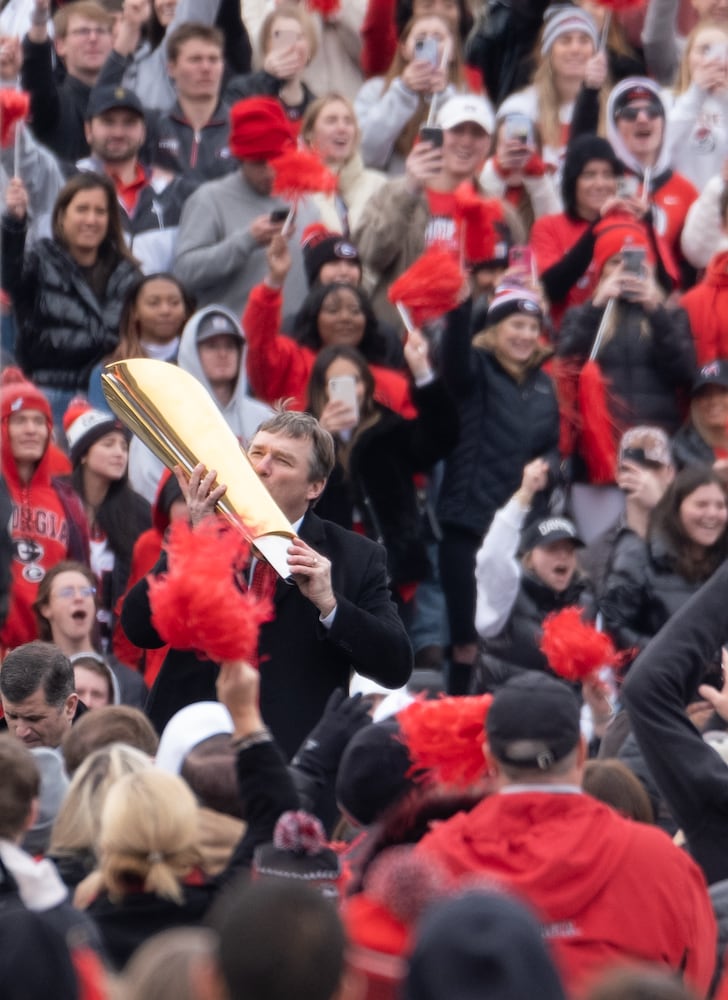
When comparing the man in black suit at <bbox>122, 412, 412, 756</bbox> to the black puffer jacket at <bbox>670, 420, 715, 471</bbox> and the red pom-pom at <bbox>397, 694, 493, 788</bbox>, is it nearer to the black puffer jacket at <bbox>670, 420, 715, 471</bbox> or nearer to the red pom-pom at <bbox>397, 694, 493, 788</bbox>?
the red pom-pom at <bbox>397, 694, 493, 788</bbox>

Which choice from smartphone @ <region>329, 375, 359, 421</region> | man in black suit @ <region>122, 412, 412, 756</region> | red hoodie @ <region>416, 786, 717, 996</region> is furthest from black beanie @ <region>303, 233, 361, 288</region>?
red hoodie @ <region>416, 786, 717, 996</region>

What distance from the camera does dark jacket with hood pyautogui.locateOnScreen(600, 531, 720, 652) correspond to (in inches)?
312

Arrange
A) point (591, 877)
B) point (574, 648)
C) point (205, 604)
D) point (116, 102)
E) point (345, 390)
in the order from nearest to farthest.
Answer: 1. point (591, 877)
2. point (205, 604)
3. point (574, 648)
4. point (345, 390)
5. point (116, 102)

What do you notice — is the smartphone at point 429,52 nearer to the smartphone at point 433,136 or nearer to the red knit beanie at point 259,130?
the smartphone at point 433,136

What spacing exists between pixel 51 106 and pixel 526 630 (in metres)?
4.36

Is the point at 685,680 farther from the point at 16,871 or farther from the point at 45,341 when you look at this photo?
the point at 45,341

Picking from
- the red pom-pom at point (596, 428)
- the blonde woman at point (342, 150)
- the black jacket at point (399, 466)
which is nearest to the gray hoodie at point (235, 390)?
the black jacket at point (399, 466)

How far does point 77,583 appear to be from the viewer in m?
7.71

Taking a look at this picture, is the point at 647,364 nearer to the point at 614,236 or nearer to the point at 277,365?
the point at 614,236

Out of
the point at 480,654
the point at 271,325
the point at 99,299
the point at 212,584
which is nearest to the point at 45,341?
the point at 99,299

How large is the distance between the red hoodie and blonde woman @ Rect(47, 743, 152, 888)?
767 mm

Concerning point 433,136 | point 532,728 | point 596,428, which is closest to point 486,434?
point 596,428

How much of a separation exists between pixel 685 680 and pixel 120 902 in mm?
1307

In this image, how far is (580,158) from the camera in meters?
10.2
